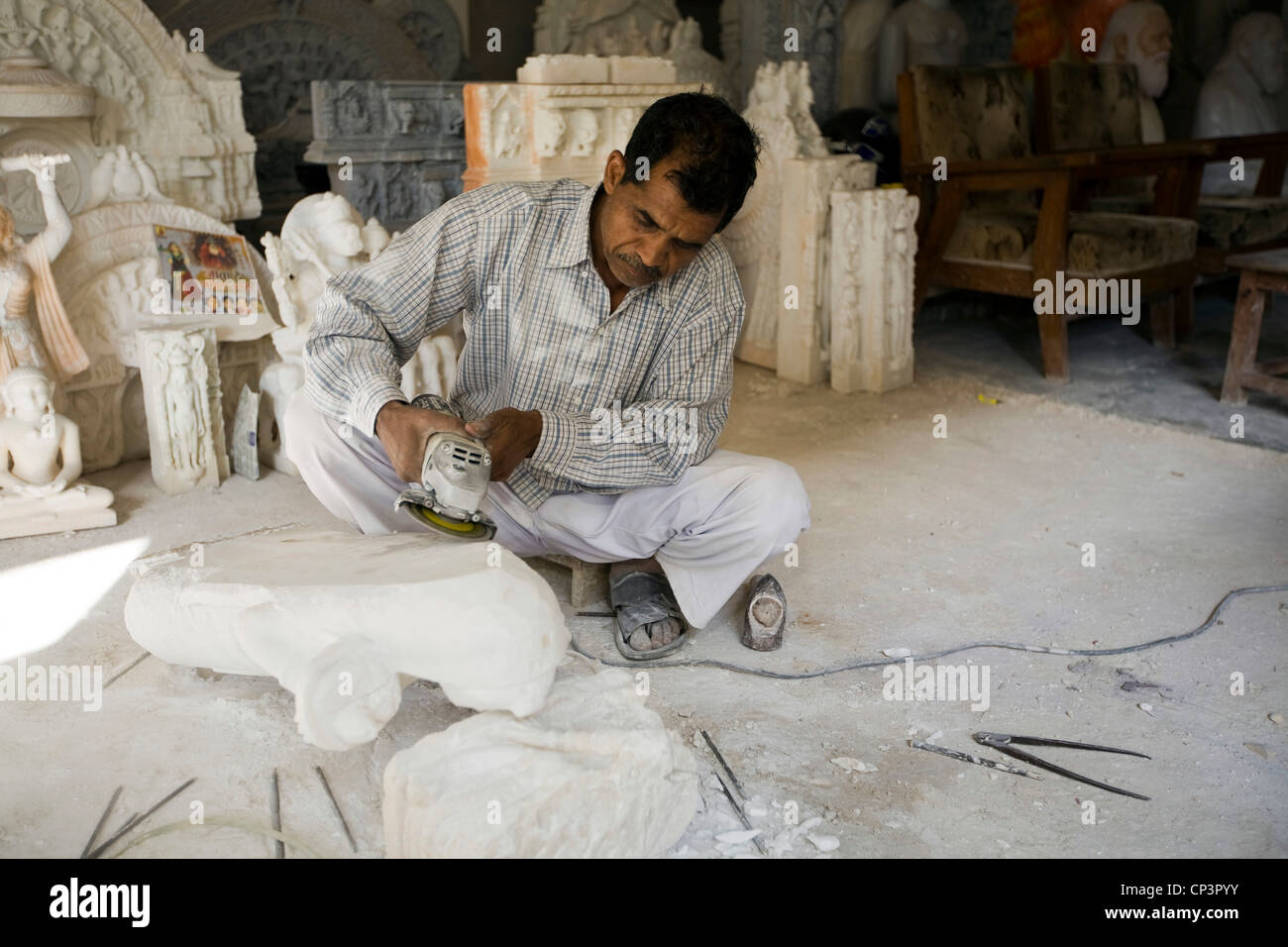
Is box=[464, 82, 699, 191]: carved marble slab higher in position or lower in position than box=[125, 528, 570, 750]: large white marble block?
higher

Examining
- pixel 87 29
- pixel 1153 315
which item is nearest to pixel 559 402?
pixel 87 29

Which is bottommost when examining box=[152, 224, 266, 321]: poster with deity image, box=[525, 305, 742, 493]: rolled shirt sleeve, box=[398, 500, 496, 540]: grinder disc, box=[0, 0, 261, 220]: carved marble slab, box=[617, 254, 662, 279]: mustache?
box=[398, 500, 496, 540]: grinder disc

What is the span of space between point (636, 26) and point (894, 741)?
624 centimetres

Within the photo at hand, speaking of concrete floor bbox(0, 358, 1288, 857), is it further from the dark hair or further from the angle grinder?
the dark hair

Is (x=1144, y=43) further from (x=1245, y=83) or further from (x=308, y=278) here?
(x=308, y=278)

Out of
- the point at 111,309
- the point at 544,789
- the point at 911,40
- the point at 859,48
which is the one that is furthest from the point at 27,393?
the point at 911,40

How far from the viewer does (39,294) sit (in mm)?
3760

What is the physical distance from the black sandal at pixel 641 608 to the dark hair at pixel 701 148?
96 centimetres

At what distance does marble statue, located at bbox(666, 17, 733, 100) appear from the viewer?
7473mm

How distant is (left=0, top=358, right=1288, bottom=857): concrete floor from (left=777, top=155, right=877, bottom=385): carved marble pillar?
3.51 ft

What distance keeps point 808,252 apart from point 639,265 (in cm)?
277

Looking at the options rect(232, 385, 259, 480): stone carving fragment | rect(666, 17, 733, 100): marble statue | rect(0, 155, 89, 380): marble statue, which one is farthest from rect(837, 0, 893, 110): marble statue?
rect(0, 155, 89, 380): marble statue

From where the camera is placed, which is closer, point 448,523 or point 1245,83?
point 448,523

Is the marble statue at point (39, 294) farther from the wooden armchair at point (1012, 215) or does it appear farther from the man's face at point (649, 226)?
the wooden armchair at point (1012, 215)
